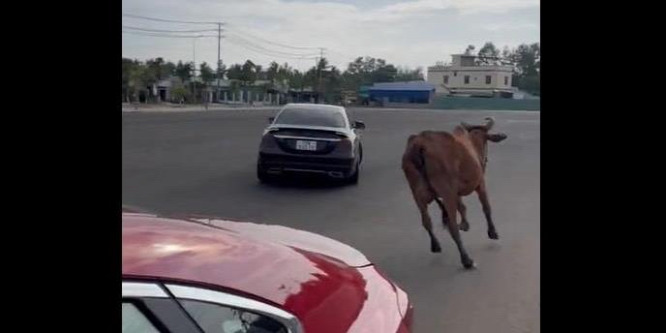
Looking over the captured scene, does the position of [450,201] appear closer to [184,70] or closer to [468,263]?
[468,263]

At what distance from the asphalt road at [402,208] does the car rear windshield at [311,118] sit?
2.84 feet

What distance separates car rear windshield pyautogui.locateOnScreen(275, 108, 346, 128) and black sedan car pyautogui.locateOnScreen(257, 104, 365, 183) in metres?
0.01

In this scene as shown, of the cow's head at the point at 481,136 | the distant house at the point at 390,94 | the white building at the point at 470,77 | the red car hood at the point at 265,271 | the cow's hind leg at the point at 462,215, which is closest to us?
the red car hood at the point at 265,271

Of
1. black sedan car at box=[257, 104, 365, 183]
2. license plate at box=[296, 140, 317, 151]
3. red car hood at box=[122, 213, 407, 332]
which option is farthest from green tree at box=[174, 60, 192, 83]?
red car hood at box=[122, 213, 407, 332]

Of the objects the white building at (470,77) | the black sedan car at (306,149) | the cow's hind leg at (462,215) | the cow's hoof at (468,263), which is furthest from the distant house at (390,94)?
the white building at (470,77)

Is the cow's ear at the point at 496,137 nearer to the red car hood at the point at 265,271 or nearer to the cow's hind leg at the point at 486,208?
the cow's hind leg at the point at 486,208

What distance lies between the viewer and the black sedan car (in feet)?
28.5

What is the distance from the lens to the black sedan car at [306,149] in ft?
28.5

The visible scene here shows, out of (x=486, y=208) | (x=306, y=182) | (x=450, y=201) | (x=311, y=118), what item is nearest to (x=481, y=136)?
(x=486, y=208)

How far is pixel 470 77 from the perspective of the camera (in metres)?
3.57

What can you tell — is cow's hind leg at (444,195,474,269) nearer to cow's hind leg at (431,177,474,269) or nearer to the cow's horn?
cow's hind leg at (431,177,474,269)
